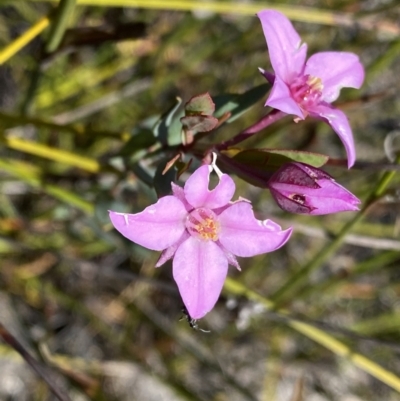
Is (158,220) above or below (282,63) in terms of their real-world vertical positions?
below

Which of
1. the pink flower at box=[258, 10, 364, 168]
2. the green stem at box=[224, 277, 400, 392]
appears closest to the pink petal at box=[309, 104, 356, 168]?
the pink flower at box=[258, 10, 364, 168]

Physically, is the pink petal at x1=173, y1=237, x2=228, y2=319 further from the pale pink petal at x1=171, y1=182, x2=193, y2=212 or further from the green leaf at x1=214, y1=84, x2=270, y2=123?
the green leaf at x1=214, y1=84, x2=270, y2=123

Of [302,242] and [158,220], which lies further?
[302,242]

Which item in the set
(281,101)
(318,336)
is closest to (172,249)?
(281,101)

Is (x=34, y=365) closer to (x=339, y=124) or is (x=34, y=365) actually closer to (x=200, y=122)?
(x=200, y=122)

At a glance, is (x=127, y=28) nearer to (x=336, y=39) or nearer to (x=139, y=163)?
(x=139, y=163)

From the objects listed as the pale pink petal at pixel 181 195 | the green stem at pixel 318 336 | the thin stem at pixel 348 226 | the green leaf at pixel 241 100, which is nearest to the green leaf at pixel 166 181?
the pale pink petal at pixel 181 195

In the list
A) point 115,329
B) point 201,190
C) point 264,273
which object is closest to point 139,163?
point 201,190
